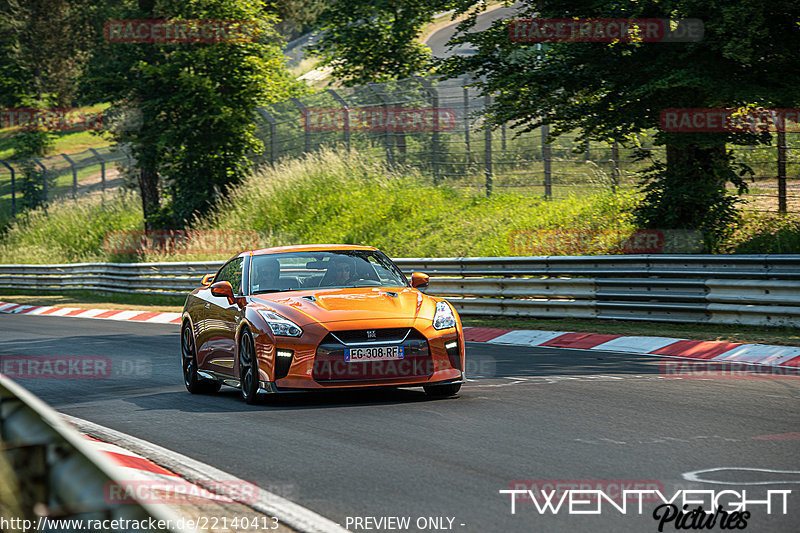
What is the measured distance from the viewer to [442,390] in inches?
375

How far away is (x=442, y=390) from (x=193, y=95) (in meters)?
25.5

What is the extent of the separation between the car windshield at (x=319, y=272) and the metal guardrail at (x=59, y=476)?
7.46 meters

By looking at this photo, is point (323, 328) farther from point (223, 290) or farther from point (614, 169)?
point (614, 169)

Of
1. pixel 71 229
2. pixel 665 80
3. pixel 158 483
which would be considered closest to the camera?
pixel 158 483

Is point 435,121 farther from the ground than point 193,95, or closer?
closer

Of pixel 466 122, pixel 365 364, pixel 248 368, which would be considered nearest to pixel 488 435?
pixel 365 364

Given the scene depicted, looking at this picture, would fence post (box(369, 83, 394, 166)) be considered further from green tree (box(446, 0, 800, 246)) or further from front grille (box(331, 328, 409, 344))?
front grille (box(331, 328, 409, 344))

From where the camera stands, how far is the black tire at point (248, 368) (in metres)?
9.28

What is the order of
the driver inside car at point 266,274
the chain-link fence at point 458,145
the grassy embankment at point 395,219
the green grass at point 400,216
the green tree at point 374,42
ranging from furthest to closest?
the green tree at point 374,42 < the green grass at point 400,216 < the chain-link fence at point 458,145 < the grassy embankment at point 395,219 < the driver inside car at point 266,274

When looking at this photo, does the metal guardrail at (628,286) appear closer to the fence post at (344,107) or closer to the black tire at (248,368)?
the black tire at (248,368)

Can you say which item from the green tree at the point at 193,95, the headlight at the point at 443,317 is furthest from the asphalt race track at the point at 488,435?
the green tree at the point at 193,95

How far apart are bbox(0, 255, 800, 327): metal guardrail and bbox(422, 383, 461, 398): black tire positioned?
568 cm

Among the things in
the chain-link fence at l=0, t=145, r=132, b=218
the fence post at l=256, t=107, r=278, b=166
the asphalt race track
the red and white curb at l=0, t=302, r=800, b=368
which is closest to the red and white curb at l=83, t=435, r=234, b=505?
the asphalt race track

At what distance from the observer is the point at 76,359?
14.5 m
